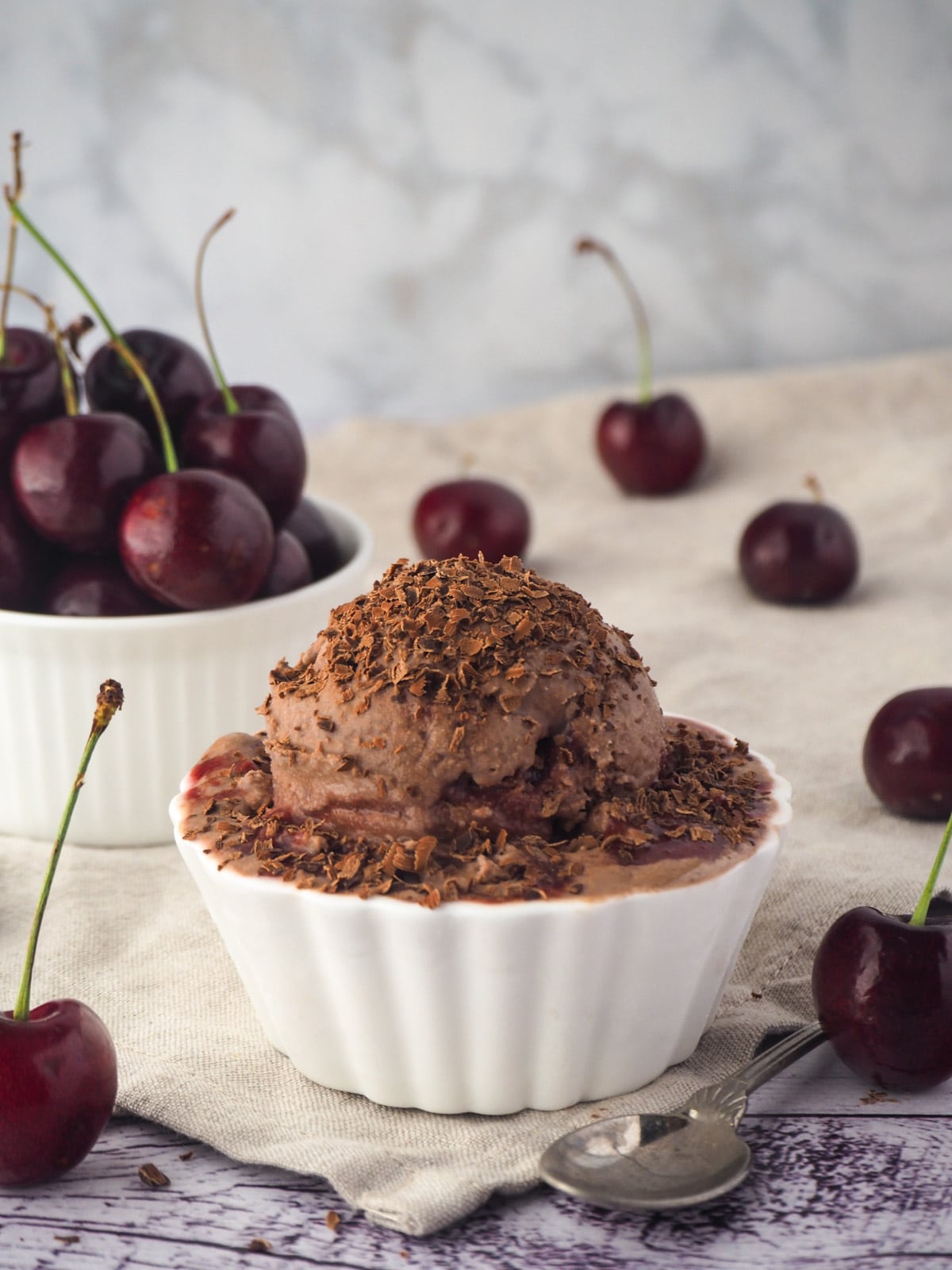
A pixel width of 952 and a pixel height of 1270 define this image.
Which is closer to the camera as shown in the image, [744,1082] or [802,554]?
[744,1082]

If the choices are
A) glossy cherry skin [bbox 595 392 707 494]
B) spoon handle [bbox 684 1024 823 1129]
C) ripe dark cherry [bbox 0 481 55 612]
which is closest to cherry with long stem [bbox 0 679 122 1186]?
spoon handle [bbox 684 1024 823 1129]

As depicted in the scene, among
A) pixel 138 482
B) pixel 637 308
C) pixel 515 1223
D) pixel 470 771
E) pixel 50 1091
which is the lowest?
pixel 515 1223

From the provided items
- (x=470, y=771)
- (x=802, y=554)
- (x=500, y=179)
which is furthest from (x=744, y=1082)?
(x=500, y=179)

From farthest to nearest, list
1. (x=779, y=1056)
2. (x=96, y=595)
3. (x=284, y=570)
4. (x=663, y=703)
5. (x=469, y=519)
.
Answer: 1. (x=469, y=519)
2. (x=663, y=703)
3. (x=284, y=570)
4. (x=96, y=595)
5. (x=779, y=1056)

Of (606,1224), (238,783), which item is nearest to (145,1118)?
(238,783)

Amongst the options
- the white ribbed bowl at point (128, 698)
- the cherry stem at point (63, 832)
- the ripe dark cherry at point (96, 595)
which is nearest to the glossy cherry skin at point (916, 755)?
the white ribbed bowl at point (128, 698)

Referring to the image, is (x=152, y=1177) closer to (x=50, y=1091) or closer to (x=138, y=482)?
(x=50, y=1091)

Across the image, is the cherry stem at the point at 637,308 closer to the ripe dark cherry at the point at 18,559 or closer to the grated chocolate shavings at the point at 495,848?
the ripe dark cherry at the point at 18,559
